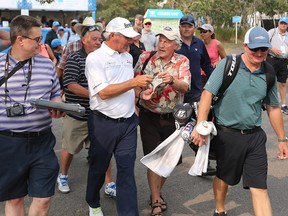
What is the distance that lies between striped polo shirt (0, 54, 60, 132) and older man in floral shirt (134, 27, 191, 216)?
0.96 metres

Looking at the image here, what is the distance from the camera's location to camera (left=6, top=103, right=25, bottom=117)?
2.95m

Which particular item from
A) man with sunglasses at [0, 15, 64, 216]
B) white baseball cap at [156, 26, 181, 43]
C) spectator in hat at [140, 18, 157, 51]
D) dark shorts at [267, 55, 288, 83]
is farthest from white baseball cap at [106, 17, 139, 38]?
dark shorts at [267, 55, 288, 83]

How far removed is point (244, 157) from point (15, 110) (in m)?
1.91

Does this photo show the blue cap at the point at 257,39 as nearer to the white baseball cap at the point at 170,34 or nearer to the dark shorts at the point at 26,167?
the white baseball cap at the point at 170,34

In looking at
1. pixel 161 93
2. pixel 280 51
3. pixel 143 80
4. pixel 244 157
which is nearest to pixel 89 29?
pixel 161 93

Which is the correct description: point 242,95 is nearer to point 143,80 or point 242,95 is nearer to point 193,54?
point 143,80

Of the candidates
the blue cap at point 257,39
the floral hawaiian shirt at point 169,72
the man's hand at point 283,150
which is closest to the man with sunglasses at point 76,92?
the floral hawaiian shirt at point 169,72

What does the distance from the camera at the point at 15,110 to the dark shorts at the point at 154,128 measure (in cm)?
150

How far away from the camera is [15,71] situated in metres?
2.98

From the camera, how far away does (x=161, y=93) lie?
396 cm

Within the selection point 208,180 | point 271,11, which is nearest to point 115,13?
point 271,11

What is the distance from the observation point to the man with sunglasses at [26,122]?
2979 mm

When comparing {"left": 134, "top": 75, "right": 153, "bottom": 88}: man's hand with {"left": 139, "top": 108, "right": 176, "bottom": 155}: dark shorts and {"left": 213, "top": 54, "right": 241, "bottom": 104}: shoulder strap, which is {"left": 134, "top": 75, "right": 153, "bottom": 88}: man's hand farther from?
{"left": 139, "top": 108, "right": 176, "bottom": 155}: dark shorts

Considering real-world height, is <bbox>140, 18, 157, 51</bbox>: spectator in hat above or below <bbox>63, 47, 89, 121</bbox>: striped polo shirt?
below
